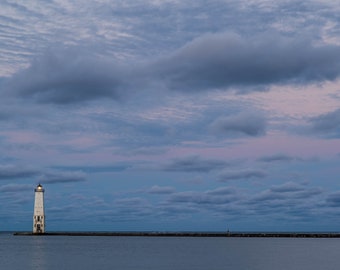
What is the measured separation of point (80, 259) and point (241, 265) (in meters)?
20.9

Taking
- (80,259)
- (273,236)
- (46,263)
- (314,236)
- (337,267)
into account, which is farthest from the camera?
(273,236)

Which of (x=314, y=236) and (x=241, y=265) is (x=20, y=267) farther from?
(x=314, y=236)

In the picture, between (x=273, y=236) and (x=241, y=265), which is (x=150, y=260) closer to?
(x=241, y=265)

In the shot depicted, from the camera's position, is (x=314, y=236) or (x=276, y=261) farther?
(x=314, y=236)

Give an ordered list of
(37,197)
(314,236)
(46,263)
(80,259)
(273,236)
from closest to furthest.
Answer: (46,263), (80,259), (37,197), (314,236), (273,236)

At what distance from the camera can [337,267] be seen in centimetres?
6356

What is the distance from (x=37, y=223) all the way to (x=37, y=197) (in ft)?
24.3

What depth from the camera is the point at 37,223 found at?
13575 centimetres

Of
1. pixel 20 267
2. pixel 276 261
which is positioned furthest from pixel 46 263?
pixel 276 261

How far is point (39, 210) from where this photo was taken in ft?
434

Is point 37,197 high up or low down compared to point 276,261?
up

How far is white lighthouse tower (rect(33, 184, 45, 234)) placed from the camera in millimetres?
131750

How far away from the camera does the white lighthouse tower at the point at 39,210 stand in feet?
432

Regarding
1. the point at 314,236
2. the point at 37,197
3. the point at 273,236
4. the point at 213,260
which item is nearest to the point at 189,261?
the point at 213,260
